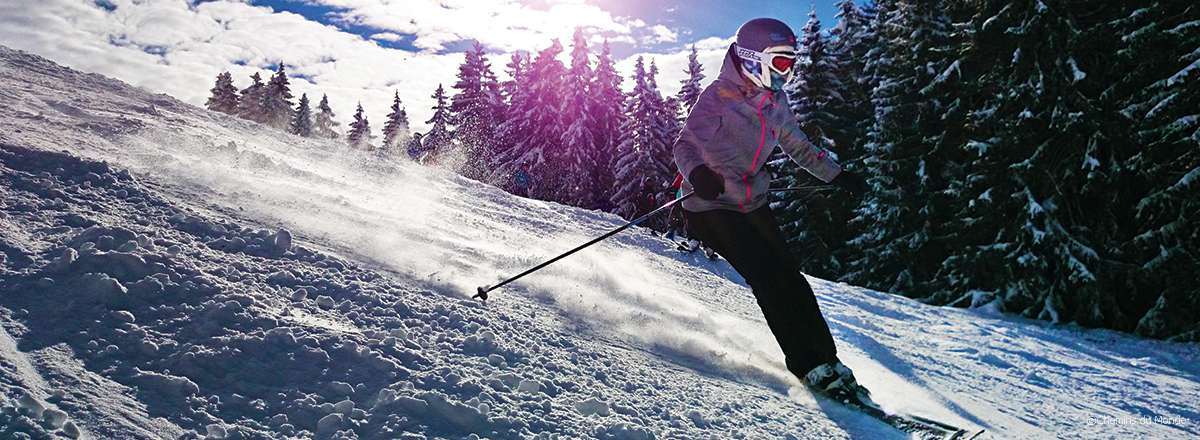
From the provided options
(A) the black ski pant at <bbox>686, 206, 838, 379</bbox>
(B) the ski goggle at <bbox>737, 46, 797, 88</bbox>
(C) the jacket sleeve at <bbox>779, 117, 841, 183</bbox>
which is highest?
(B) the ski goggle at <bbox>737, 46, 797, 88</bbox>

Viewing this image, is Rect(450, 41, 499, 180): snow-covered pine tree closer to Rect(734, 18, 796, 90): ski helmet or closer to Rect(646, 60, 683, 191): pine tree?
Rect(646, 60, 683, 191): pine tree

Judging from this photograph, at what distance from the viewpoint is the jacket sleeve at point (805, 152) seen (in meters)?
4.34

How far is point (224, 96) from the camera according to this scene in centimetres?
5994

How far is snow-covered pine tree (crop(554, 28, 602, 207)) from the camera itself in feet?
118

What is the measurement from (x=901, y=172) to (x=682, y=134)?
18388mm

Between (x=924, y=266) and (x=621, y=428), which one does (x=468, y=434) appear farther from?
(x=924, y=266)

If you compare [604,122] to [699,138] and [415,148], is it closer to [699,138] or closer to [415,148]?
[415,148]

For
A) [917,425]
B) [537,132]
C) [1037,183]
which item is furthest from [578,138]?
[917,425]

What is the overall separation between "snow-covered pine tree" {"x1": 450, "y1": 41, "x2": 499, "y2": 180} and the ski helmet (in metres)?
37.5

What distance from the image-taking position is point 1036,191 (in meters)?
12.9

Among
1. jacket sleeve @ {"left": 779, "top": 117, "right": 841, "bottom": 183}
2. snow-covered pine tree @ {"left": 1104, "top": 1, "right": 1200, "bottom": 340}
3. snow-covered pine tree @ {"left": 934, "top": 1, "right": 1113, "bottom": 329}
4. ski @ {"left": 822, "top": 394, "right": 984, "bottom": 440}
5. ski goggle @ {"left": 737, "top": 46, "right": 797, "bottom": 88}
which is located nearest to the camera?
ski @ {"left": 822, "top": 394, "right": 984, "bottom": 440}

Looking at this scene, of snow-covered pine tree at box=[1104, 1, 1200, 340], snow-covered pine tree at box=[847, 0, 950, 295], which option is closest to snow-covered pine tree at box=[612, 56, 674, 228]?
snow-covered pine tree at box=[847, 0, 950, 295]

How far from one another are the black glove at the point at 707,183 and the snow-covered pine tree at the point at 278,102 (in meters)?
60.6

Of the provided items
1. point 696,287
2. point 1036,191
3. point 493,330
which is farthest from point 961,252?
point 493,330
